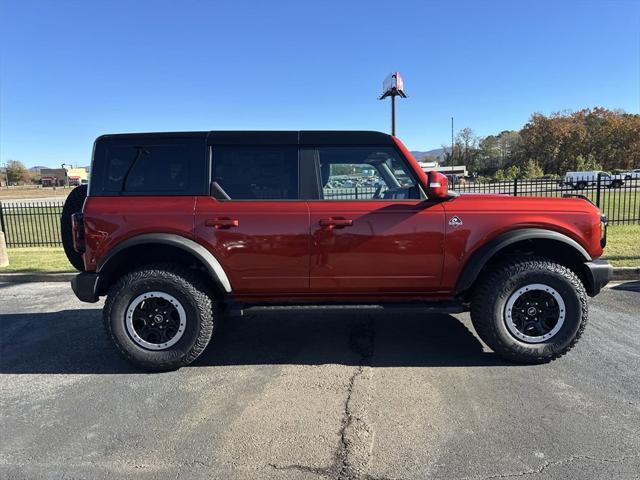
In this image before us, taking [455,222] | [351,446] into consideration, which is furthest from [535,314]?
[351,446]

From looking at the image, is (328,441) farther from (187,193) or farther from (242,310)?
(187,193)

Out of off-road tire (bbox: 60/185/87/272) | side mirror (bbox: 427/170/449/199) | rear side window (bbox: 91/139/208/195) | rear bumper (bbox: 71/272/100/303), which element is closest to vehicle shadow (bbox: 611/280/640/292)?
side mirror (bbox: 427/170/449/199)

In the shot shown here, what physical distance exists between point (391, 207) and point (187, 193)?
68.3 inches

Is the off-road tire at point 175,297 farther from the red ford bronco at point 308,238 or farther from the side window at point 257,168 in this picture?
the side window at point 257,168

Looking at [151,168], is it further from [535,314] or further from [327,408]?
[535,314]

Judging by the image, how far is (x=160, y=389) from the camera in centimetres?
372

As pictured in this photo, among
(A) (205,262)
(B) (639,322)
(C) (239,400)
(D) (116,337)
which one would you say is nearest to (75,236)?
(D) (116,337)

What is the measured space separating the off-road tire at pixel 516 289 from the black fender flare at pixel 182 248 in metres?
2.20

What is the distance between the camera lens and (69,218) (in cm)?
442

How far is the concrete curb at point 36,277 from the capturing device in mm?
7895

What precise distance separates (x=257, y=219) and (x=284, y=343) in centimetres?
145

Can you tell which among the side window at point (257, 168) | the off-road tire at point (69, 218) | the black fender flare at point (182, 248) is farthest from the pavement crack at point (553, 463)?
the off-road tire at point (69, 218)

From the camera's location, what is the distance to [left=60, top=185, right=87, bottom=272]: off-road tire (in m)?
4.40

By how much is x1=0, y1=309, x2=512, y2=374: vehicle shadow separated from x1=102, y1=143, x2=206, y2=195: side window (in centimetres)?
155
